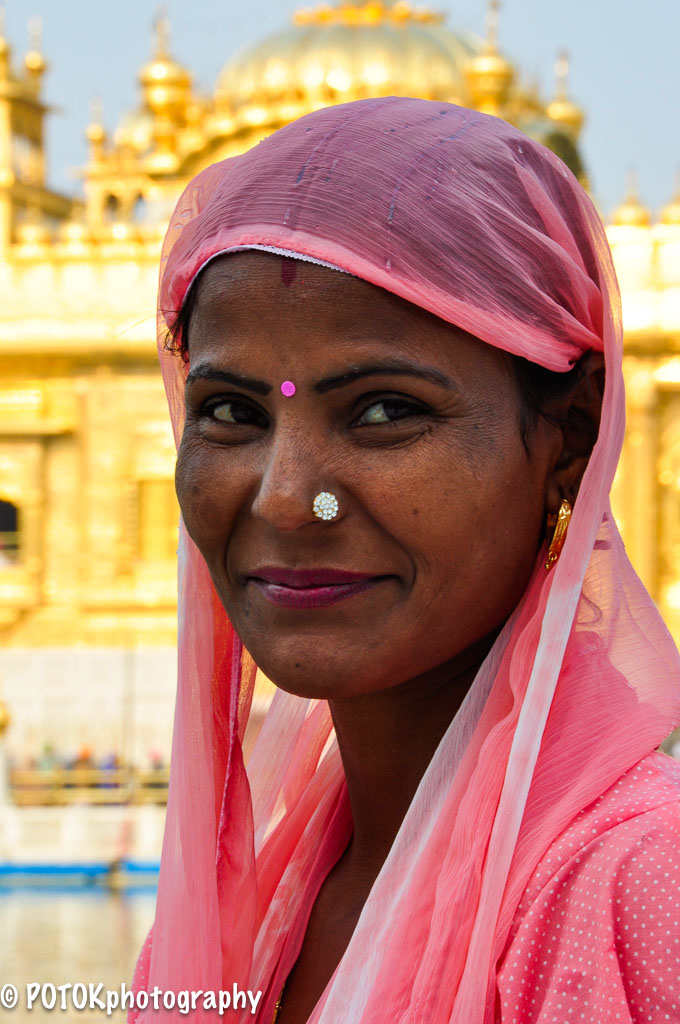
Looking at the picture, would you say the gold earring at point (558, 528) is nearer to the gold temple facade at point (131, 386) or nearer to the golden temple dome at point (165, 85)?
the gold temple facade at point (131, 386)

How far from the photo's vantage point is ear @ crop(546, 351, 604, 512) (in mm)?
851

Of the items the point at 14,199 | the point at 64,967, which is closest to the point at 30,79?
the point at 14,199

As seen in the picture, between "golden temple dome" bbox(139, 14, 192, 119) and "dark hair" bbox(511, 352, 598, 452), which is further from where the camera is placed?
"golden temple dome" bbox(139, 14, 192, 119)

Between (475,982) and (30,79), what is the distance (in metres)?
14.1

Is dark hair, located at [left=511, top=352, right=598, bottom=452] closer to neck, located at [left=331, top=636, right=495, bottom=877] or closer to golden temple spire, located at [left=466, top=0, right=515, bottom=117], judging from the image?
neck, located at [left=331, top=636, right=495, bottom=877]

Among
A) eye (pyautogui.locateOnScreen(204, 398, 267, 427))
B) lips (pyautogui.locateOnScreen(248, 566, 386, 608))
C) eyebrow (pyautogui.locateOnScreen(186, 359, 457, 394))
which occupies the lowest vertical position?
lips (pyautogui.locateOnScreen(248, 566, 386, 608))

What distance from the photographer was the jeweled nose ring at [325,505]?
0.77 metres

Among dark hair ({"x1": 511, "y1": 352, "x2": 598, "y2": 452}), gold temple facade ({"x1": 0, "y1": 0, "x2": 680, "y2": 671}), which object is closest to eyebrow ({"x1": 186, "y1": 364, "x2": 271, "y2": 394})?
dark hair ({"x1": 511, "y1": 352, "x2": 598, "y2": 452})

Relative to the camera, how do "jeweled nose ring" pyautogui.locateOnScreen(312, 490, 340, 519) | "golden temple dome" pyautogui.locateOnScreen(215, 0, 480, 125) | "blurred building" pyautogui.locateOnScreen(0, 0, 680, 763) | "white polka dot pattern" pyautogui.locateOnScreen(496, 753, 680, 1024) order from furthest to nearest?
1. "golden temple dome" pyautogui.locateOnScreen(215, 0, 480, 125)
2. "blurred building" pyautogui.locateOnScreen(0, 0, 680, 763)
3. "jeweled nose ring" pyautogui.locateOnScreen(312, 490, 340, 519)
4. "white polka dot pattern" pyautogui.locateOnScreen(496, 753, 680, 1024)

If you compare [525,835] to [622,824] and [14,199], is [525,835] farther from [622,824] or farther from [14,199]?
[14,199]

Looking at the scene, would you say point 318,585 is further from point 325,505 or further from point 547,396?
point 547,396

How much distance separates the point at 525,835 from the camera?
2.46ft

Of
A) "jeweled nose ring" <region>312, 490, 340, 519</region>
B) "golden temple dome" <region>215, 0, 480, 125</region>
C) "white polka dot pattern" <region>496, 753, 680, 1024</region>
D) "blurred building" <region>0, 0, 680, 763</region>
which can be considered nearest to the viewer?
"white polka dot pattern" <region>496, 753, 680, 1024</region>

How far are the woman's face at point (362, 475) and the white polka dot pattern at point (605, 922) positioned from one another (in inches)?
5.6
